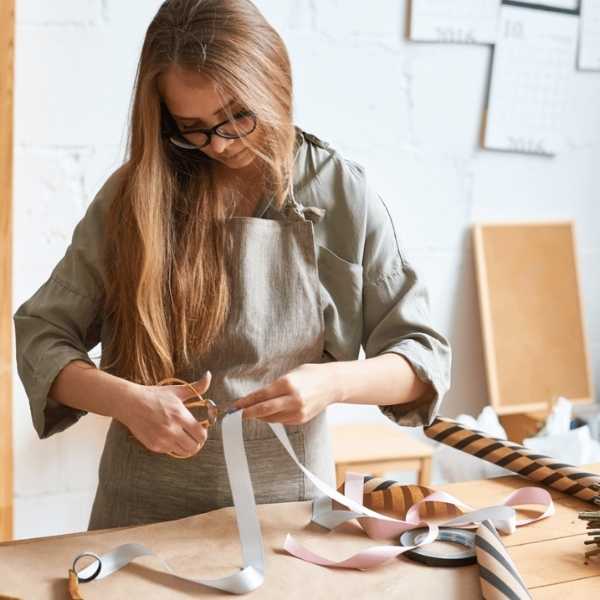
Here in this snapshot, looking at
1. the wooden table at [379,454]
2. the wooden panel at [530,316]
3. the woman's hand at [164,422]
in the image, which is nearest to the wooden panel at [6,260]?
the wooden table at [379,454]

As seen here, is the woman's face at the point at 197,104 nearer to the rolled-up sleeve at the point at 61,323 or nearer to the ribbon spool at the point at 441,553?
the rolled-up sleeve at the point at 61,323

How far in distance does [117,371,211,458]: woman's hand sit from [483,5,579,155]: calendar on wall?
1845 millimetres

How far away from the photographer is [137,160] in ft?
4.05

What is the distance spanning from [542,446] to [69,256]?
3.41 feet

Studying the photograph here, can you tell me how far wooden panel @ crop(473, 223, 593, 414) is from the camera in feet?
8.96

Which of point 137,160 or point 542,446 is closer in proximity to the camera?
point 137,160

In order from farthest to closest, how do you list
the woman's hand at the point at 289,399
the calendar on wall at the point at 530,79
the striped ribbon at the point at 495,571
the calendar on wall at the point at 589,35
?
the calendar on wall at the point at 589,35 → the calendar on wall at the point at 530,79 → the woman's hand at the point at 289,399 → the striped ribbon at the point at 495,571

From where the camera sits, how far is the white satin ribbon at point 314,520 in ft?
3.14

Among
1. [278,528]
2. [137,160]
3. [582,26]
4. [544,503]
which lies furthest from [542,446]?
[582,26]

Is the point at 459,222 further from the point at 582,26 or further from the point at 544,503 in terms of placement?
the point at 544,503

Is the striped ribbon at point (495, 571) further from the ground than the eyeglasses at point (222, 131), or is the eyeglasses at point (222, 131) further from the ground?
the eyeglasses at point (222, 131)

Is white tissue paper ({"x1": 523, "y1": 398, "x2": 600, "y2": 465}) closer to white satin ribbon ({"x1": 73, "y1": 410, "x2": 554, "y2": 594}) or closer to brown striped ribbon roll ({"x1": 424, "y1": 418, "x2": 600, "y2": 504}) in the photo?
brown striped ribbon roll ({"x1": 424, "y1": 418, "x2": 600, "y2": 504})

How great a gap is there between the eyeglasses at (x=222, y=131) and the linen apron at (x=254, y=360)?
118mm

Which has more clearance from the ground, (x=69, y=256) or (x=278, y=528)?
(x=69, y=256)
